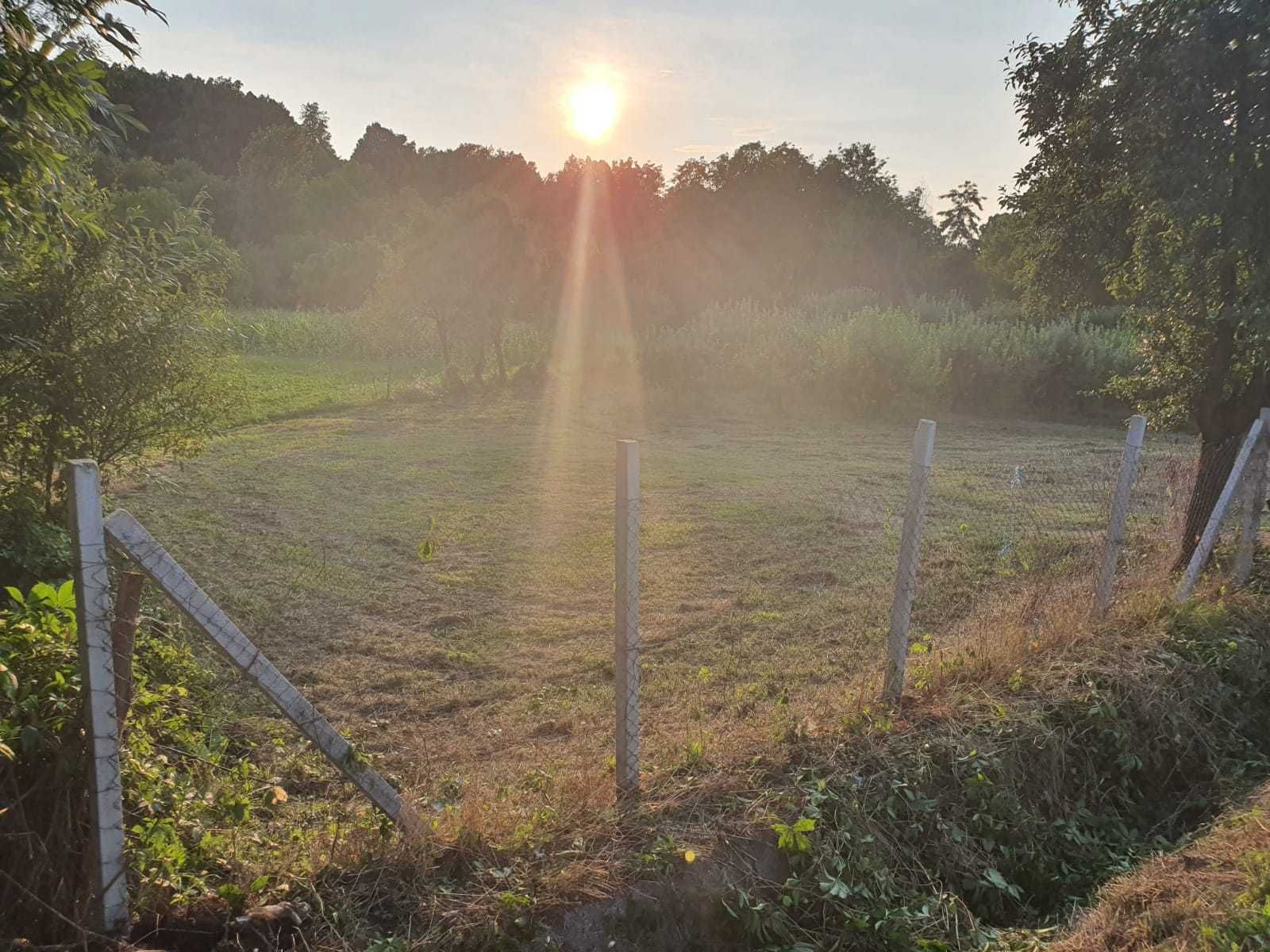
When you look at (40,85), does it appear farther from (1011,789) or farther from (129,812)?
(1011,789)

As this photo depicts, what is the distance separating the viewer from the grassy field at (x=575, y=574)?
4.60 m

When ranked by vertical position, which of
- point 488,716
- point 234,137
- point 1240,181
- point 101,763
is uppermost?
point 234,137

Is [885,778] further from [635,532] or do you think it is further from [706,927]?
Result: [635,532]

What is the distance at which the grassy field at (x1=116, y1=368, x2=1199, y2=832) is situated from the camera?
4.60 metres

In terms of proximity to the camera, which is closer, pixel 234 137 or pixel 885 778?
pixel 885 778

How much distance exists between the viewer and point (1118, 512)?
5.00m

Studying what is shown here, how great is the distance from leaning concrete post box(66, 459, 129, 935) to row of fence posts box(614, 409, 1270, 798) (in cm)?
160

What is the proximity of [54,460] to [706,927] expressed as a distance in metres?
5.96

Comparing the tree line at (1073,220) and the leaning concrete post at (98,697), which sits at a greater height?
the tree line at (1073,220)

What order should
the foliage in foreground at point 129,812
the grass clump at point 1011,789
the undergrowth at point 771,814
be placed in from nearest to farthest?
the foliage in foreground at point 129,812, the undergrowth at point 771,814, the grass clump at point 1011,789

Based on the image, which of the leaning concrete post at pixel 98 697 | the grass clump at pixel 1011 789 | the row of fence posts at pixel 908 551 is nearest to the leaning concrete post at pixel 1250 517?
the row of fence posts at pixel 908 551

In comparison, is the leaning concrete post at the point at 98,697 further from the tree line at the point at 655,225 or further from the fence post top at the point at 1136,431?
the tree line at the point at 655,225

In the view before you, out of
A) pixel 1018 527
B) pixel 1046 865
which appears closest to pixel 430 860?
pixel 1046 865

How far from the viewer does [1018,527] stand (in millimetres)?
8719
